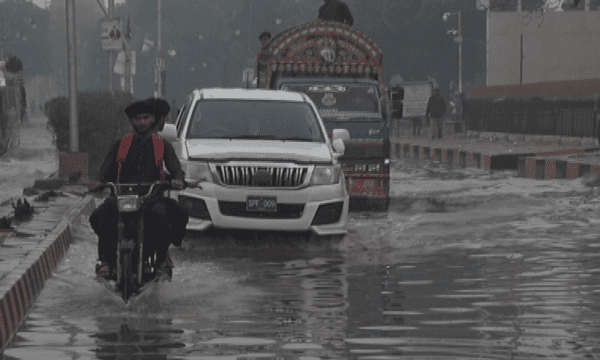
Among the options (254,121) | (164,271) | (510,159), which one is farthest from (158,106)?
(510,159)

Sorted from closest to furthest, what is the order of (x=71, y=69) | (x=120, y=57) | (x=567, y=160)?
(x=71, y=69), (x=567, y=160), (x=120, y=57)

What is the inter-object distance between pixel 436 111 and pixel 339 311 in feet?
137

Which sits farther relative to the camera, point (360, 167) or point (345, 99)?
point (345, 99)

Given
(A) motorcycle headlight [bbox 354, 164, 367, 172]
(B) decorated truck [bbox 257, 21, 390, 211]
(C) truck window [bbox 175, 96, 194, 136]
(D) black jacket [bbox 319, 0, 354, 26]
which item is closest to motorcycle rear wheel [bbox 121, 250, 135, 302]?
(C) truck window [bbox 175, 96, 194, 136]

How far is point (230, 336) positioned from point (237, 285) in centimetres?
268

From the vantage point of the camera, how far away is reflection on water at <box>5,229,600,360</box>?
27.2 feet

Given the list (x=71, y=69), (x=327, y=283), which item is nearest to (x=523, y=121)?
(x=71, y=69)

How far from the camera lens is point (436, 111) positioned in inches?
2019

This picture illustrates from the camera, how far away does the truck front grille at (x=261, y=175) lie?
14.0 metres

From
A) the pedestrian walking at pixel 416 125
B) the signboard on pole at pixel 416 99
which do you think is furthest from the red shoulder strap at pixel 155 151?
the pedestrian walking at pixel 416 125

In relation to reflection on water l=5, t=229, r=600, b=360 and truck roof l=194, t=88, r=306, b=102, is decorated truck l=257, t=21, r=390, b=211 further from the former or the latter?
reflection on water l=5, t=229, r=600, b=360

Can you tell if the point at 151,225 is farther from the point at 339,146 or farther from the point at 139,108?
the point at 339,146

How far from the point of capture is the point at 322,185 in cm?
1428

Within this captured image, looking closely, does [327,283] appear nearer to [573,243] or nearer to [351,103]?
[573,243]
